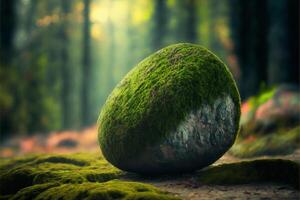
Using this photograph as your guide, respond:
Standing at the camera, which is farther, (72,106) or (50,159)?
(72,106)

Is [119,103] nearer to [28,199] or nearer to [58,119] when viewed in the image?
[28,199]

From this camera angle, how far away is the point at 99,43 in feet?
145

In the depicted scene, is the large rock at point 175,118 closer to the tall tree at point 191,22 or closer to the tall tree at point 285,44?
the tall tree at point 285,44

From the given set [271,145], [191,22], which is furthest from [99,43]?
[271,145]

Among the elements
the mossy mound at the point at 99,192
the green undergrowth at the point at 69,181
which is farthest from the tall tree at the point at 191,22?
the mossy mound at the point at 99,192

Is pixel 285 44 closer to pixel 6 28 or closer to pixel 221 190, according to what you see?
pixel 221 190

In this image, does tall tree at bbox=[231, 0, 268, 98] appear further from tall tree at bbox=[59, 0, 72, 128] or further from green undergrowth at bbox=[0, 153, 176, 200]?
tall tree at bbox=[59, 0, 72, 128]

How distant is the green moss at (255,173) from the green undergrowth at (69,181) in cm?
165

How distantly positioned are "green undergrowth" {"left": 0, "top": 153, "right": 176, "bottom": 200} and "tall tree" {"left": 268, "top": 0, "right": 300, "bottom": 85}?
422 inches

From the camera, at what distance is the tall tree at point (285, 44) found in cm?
1862

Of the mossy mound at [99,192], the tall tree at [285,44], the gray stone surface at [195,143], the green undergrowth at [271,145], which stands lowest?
the mossy mound at [99,192]

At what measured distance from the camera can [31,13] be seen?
112 feet

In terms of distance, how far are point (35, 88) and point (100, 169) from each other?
20.5 metres

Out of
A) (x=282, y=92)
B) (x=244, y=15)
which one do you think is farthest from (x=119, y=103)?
(x=244, y=15)
